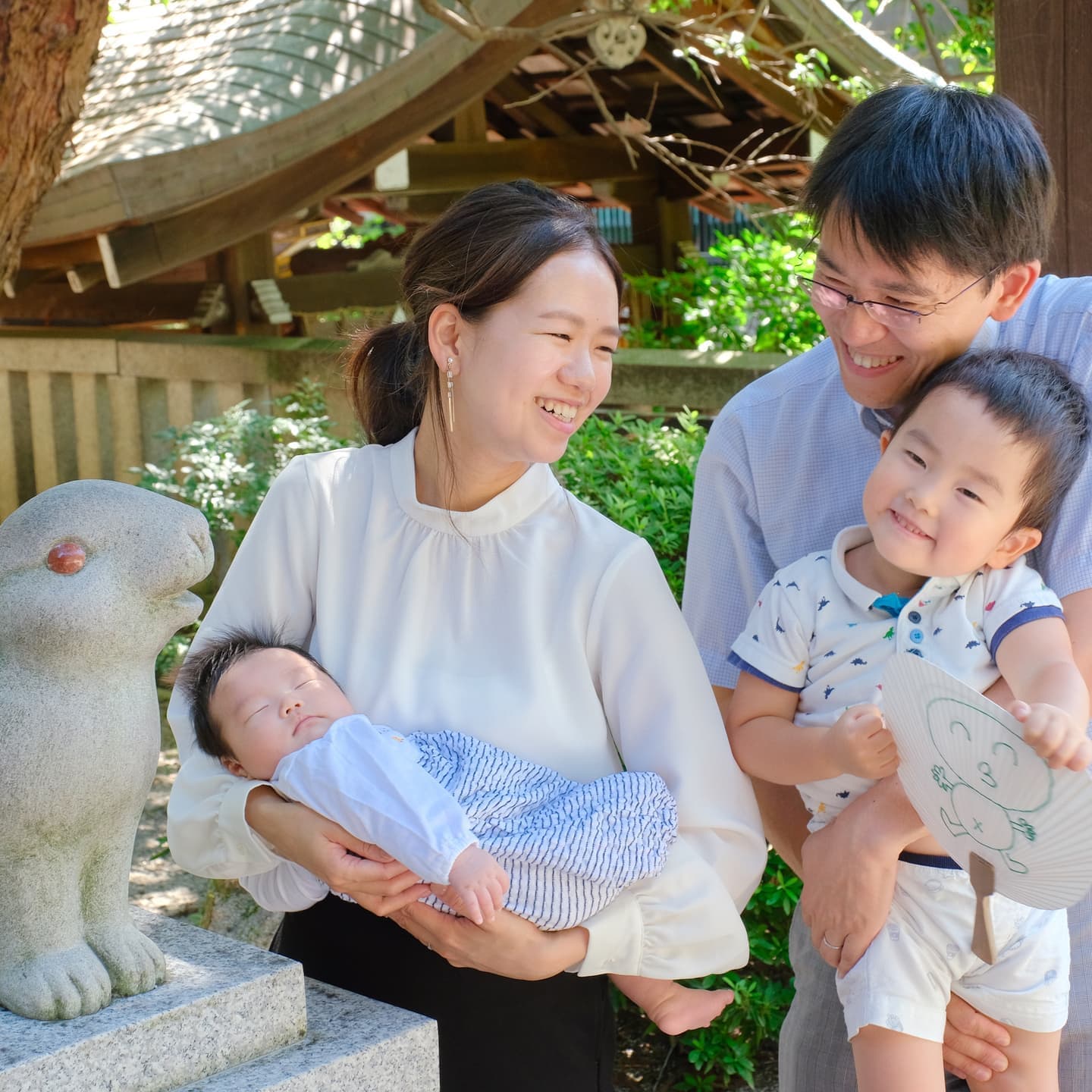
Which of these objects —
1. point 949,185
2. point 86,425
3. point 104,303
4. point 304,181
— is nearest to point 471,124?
point 304,181

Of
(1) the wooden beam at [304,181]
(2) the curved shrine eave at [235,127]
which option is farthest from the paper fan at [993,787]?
(1) the wooden beam at [304,181]

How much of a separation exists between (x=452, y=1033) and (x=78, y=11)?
2.90 m

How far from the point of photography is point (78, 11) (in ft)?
11.7

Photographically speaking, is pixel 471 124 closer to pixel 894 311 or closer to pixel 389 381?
pixel 389 381

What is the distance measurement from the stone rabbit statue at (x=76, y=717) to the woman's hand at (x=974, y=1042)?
46.7 inches

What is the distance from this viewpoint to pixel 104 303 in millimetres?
7879

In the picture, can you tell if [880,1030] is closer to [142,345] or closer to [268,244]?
[142,345]

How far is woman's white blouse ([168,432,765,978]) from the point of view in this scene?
2.01 m

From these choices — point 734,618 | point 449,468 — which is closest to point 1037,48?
point 734,618

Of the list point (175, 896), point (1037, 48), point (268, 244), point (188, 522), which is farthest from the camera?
point (268, 244)

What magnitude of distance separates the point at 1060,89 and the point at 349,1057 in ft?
8.48

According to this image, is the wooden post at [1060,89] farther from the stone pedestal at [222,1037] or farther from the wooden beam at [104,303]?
the wooden beam at [104,303]

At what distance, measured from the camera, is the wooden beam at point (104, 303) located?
775 centimetres

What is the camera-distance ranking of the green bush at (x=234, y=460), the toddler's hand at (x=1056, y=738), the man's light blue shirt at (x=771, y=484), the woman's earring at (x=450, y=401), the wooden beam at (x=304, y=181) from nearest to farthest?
the toddler's hand at (x=1056, y=738) < the woman's earring at (x=450, y=401) < the man's light blue shirt at (x=771, y=484) < the green bush at (x=234, y=460) < the wooden beam at (x=304, y=181)
